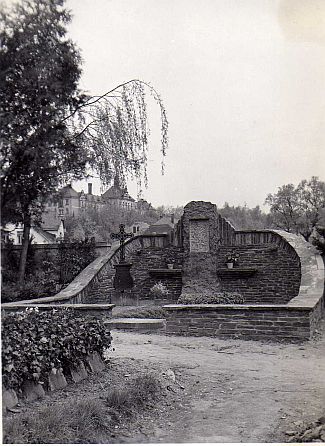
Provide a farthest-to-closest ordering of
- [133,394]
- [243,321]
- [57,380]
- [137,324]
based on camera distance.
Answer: [137,324] → [243,321] → [57,380] → [133,394]

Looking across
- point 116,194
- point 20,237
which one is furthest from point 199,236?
point 20,237

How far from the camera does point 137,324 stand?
7707mm

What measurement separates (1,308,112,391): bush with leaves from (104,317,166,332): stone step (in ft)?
6.52

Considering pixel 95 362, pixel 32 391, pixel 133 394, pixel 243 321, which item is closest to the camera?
pixel 32 391

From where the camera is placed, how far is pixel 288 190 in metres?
6.22

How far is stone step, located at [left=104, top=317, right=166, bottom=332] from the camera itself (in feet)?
24.8

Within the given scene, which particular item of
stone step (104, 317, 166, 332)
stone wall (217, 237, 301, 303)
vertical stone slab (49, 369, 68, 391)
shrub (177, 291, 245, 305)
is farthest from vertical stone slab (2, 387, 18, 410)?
stone wall (217, 237, 301, 303)

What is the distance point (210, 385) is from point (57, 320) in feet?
5.37

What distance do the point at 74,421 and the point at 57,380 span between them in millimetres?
724

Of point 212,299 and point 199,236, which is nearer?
point 212,299

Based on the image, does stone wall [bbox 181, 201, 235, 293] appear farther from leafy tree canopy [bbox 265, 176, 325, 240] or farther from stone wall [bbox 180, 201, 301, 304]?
leafy tree canopy [bbox 265, 176, 325, 240]

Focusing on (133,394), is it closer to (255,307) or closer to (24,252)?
(24,252)

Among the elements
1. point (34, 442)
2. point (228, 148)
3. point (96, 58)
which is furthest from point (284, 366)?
point (96, 58)

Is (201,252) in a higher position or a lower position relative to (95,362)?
higher
